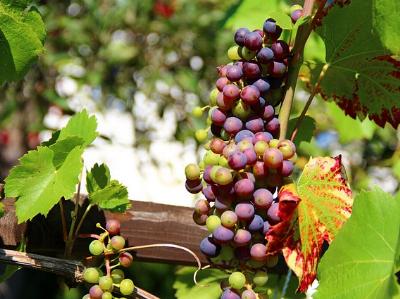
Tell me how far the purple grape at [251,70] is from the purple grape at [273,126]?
5 centimetres

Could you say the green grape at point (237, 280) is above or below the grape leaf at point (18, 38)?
below

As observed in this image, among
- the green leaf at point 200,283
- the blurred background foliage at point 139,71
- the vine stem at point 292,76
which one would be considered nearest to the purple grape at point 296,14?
the vine stem at point 292,76

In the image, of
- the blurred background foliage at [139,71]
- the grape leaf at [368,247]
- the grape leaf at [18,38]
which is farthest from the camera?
the blurred background foliage at [139,71]

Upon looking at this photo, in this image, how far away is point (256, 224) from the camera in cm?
77

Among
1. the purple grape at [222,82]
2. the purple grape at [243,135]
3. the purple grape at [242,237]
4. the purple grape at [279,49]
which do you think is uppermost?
the purple grape at [279,49]

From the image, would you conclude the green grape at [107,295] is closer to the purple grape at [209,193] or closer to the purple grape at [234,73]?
the purple grape at [209,193]

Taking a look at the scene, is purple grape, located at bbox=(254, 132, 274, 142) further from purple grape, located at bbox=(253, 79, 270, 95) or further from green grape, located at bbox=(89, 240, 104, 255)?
green grape, located at bbox=(89, 240, 104, 255)

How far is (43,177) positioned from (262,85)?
0.89 ft

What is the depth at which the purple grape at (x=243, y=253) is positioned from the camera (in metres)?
0.78

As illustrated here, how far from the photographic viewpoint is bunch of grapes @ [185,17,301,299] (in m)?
0.76

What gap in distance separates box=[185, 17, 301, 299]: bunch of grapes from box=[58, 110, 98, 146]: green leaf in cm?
14

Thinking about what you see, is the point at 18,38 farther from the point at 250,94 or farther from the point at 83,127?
the point at 250,94

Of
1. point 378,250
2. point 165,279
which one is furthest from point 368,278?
point 165,279

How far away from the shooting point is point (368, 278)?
29.1 inches
